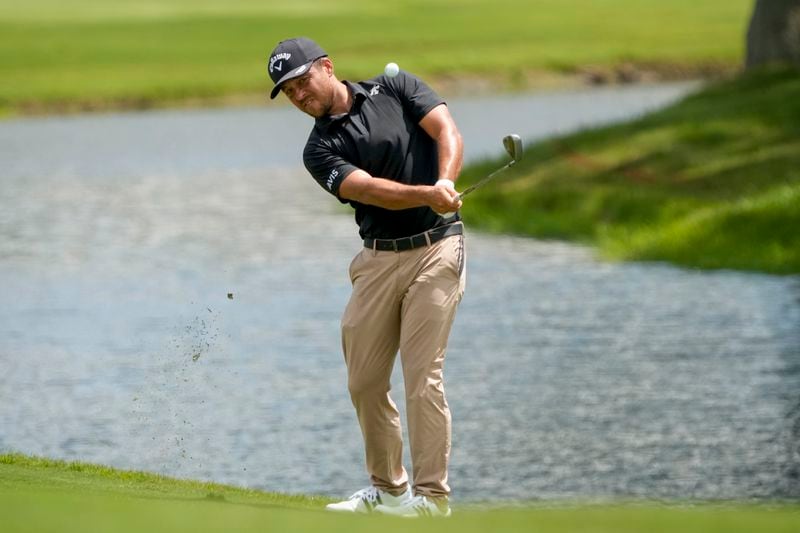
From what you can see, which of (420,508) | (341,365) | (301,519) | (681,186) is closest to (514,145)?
(420,508)

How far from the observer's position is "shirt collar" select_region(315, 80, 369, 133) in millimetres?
9172

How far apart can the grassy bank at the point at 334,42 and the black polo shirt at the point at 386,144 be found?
212ft

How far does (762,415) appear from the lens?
1368 centimetres

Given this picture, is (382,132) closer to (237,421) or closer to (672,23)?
(237,421)

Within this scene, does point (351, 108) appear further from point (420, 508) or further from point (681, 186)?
point (681, 186)

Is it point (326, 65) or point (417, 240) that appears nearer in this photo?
point (326, 65)

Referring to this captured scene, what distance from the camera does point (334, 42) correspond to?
86062mm

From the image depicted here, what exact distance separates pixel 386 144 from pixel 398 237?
18.8 inches

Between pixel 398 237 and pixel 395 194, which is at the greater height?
pixel 395 194

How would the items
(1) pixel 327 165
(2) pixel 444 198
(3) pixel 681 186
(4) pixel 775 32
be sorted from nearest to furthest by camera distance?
1. (2) pixel 444 198
2. (1) pixel 327 165
3. (3) pixel 681 186
4. (4) pixel 775 32

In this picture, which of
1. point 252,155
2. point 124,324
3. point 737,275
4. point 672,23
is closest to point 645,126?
point 737,275

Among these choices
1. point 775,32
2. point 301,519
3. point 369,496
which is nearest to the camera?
point 301,519

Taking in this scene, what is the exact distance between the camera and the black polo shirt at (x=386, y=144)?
→ 9172 mm

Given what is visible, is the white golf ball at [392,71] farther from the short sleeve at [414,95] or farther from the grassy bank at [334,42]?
the grassy bank at [334,42]
